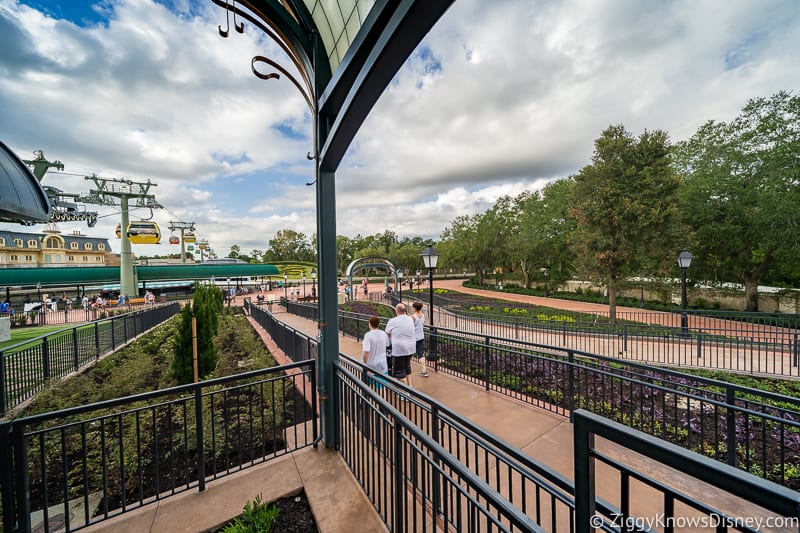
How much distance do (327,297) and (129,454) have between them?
144 inches

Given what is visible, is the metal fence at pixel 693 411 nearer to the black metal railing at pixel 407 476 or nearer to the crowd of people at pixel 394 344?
the crowd of people at pixel 394 344

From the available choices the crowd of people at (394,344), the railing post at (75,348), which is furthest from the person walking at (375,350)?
the railing post at (75,348)

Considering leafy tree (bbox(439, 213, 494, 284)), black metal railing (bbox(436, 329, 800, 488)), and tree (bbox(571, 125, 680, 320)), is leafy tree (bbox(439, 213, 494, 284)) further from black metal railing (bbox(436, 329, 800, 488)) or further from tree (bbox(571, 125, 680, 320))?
black metal railing (bbox(436, 329, 800, 488))

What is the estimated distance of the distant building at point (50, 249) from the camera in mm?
53978

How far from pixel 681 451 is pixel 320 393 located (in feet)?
11.6

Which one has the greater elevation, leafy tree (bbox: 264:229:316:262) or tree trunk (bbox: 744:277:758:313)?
leafy tree (bbox: 264:229:316:262)

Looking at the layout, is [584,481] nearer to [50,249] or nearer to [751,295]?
[751,295]

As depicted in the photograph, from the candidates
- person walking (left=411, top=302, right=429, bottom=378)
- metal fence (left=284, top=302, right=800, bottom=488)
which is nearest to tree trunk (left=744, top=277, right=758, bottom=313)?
metal fence (left=284, top=302, right=800, bottom=488)

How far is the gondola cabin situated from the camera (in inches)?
1198

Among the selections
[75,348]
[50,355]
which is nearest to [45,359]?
[50,355]

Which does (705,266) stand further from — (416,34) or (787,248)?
(416,34)

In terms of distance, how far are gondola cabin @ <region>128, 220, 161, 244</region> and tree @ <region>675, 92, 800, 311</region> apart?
4430 centimetres

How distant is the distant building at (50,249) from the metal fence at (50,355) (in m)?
62.7

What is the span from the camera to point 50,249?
2361 inches
